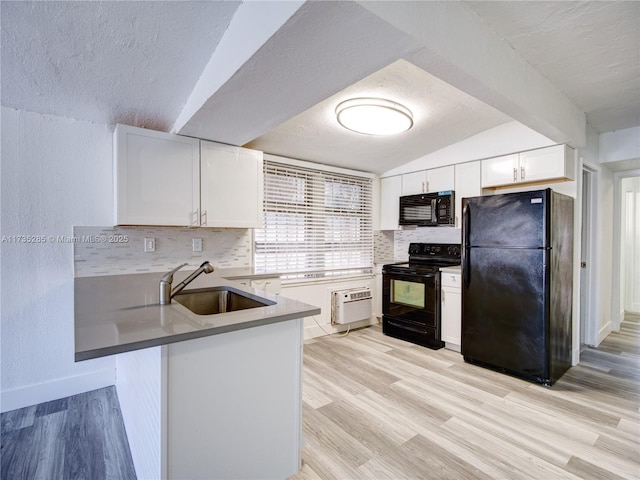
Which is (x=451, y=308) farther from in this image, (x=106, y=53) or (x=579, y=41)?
(x=106, y=53)

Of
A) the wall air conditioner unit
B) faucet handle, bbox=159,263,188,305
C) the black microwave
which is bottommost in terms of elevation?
the wall air conditioner unit

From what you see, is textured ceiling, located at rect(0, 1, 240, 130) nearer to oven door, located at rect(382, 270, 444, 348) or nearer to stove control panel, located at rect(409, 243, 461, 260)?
oven door, located at rect(382, 270, 444, 348)

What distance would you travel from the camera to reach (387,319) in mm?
3814

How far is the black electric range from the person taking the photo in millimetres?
3375

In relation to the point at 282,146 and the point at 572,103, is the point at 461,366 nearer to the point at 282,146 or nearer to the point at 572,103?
the point at 572,103

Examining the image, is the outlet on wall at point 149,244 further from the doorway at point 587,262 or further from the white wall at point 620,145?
the white wall at point 620,145

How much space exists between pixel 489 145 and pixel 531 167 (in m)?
0.46

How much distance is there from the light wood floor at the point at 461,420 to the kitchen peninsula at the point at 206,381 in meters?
0.43

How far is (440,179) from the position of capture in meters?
3.64

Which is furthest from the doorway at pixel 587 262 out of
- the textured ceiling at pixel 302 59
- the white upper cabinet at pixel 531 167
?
the textured ceiling at pixel 302 59

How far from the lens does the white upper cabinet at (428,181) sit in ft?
11.7

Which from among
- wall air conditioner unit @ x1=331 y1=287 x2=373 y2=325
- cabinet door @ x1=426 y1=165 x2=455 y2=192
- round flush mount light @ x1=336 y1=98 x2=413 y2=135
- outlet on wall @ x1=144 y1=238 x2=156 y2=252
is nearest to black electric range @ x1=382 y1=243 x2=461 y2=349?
wall air conditioner unit @ x1=331 y1=287 x2=373 y2=325

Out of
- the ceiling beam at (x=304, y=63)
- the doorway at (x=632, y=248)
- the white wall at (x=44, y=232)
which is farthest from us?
the doorway at (x=632, y=248)

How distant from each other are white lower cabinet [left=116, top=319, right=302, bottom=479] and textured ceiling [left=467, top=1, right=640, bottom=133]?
6.44ft
